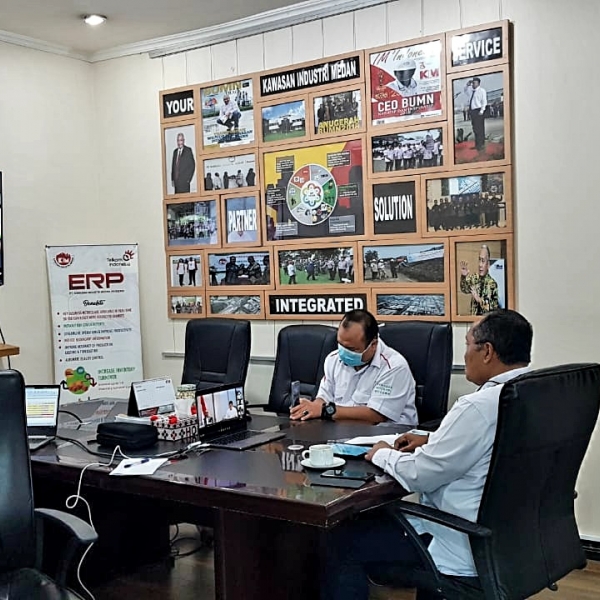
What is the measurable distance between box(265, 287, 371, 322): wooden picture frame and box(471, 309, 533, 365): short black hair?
2030mm

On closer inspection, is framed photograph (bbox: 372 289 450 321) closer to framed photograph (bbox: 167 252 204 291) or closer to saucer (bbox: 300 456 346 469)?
framed photograph (bbox: 167 252 204 291)

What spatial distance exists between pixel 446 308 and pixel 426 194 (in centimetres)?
62

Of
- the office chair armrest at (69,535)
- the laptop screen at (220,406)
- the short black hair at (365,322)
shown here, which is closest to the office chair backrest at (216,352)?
the short black hair at (365,322)

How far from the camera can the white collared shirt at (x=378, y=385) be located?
3.62 meters

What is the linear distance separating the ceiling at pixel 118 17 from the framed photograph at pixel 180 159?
2.05ft

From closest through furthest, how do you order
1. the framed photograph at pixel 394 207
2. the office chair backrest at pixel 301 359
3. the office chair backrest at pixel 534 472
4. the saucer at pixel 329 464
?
the office chair backrest at pixel 534 472, the saucer at pixel 329 464, the office chair backrest at pixel 301 359, the framed photograph at pixel 394 207

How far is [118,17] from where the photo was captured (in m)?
4.88

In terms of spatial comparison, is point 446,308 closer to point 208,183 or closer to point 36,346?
point 208,183

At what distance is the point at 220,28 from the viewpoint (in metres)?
5.05

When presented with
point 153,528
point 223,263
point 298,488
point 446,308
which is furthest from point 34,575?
point 223,263

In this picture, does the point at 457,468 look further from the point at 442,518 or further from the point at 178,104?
the point at 178,104

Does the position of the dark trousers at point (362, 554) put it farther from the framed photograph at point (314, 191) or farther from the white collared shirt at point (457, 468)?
the framed photograph at point (314, 191)

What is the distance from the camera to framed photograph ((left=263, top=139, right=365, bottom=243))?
461 centimetres

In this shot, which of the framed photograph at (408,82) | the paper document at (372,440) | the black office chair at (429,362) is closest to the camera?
the paper document at (372,440)
